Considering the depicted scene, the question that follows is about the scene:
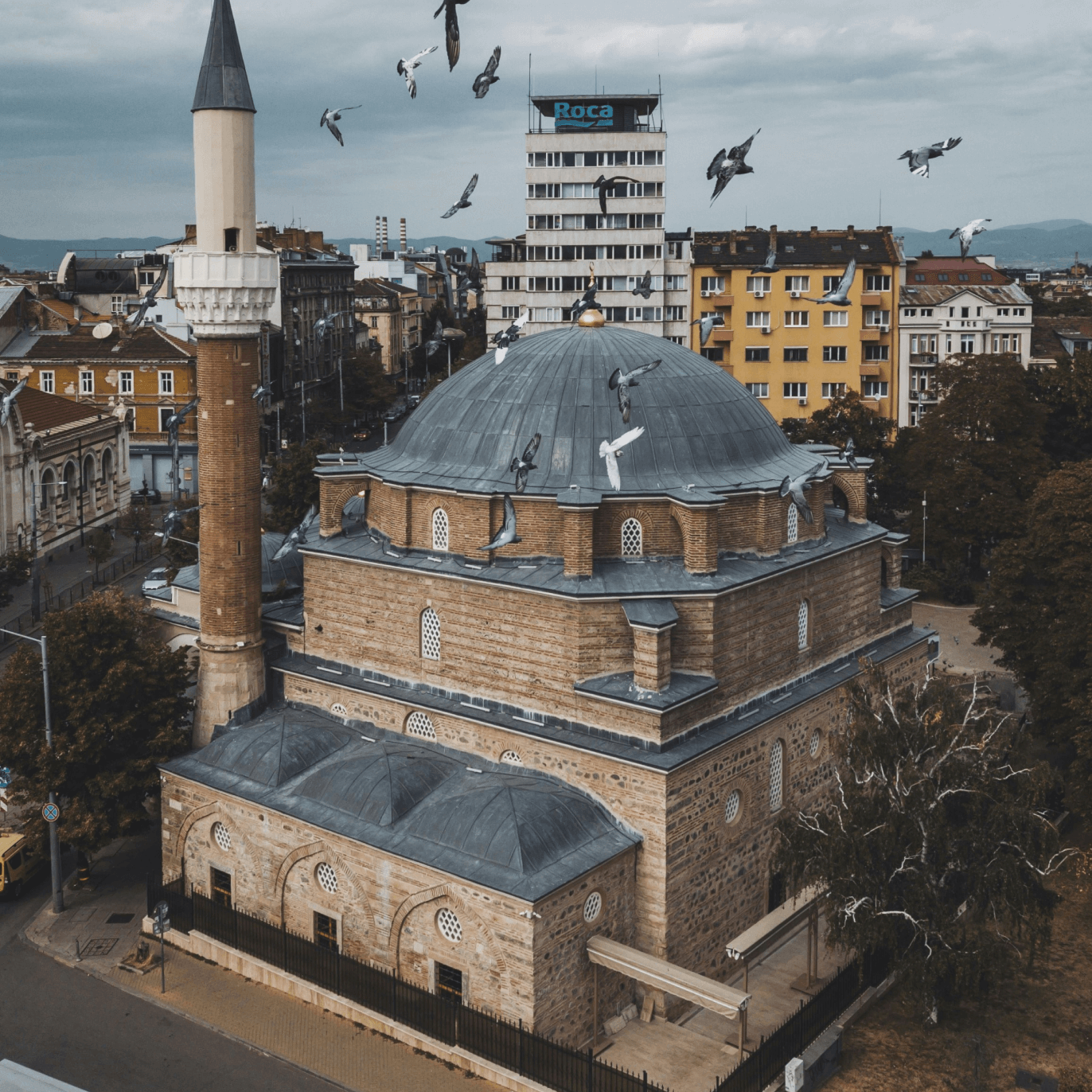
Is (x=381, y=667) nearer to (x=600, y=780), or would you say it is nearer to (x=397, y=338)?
(x=600, y=780)

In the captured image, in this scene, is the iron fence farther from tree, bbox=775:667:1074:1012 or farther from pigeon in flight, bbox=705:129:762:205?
pigeon in flight, bbox=705:129:762:205

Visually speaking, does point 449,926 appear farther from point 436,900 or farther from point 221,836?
point 221,836

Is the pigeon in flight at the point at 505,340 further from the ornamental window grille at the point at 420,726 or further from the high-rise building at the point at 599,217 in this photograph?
the high-rise building at the point at 599,217

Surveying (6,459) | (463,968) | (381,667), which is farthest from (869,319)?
(463,968)

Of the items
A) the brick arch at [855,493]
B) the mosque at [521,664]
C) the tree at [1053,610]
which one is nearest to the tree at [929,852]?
the mosque at [521,664]

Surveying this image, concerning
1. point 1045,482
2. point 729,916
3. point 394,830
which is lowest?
point 729,916
